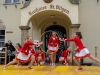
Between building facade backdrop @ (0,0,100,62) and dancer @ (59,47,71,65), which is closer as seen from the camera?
building facade backdrop @ (0,0,100,62)

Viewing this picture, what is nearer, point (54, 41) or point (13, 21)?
point (54, 41)

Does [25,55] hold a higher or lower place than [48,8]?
lower

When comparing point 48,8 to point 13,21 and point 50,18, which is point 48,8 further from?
point 13,21

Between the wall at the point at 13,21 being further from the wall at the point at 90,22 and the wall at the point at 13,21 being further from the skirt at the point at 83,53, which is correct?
the skirt at the point at 83,53

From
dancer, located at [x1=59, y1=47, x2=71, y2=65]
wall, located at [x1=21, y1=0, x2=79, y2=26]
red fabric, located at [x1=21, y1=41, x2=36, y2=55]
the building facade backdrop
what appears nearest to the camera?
red fabric, located at [x1=21, y1=41, x2=36, y2=55]

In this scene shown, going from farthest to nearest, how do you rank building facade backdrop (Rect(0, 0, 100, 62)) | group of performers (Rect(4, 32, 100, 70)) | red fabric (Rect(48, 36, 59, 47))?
building facade backdrop (Rect(0, 0, 100, 62)) < red fabric (Rect(48, 36, 59, 47)) < group of performers (Rect(4, 32, 100, 70))

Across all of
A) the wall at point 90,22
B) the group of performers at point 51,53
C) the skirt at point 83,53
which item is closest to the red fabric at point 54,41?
the group of performers at point 51,53

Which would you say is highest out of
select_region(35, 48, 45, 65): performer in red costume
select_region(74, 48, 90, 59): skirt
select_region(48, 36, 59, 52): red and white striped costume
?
select_region(48, 36, 59, 52): red and white striped costume

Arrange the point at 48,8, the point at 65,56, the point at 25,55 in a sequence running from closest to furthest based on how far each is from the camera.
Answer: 1. the point at 25,55
2. the point at 48,8
3. the point at 65,56

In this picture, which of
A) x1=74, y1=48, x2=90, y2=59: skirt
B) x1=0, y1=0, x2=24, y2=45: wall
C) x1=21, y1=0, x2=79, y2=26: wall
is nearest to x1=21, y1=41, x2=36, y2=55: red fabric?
x1=74, y1=48, x2=90, y2=59: skirt

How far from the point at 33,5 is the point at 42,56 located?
3453 mm

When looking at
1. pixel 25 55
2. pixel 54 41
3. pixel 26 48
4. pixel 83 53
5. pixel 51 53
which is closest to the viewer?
pixel 83 53

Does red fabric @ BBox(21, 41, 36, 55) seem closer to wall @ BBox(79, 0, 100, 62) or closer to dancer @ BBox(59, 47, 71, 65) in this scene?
dancer @ BBox(59, 47, 71, 65)

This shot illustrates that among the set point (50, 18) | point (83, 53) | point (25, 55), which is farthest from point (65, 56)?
point (83, 53)
